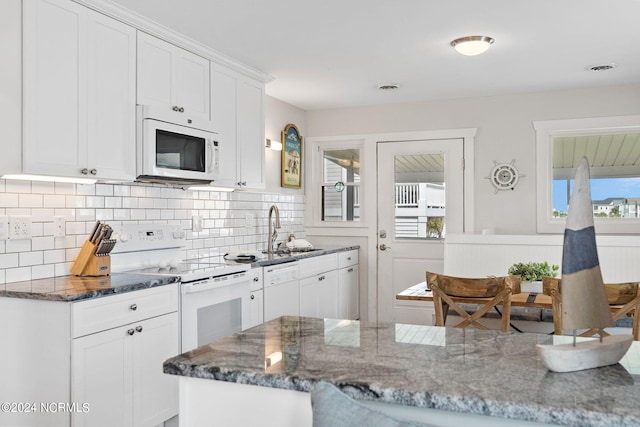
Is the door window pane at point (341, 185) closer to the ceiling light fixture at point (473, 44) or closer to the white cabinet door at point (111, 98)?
the ceiling light fixture at point (473, 44)

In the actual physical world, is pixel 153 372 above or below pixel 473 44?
below

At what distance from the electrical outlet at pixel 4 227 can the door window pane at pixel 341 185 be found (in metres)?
3.63

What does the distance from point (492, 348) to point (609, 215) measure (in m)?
4.33

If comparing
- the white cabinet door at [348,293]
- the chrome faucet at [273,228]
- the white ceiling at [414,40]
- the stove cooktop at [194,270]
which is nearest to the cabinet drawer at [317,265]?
the white cabinet door at [348,293]

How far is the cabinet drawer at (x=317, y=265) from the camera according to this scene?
15.3 feet

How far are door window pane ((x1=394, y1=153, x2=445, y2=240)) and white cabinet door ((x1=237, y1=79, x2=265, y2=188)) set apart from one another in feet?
5.65

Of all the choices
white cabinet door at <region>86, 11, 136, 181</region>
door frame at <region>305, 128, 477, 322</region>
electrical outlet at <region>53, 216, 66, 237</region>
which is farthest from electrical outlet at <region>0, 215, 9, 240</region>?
door frame at <region>305, 128, 477, 322</region>

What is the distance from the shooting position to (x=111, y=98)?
3.08 meters

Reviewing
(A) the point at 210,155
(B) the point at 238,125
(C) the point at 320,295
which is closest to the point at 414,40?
(B) the point at 238,125

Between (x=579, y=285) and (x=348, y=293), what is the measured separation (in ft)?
15.0

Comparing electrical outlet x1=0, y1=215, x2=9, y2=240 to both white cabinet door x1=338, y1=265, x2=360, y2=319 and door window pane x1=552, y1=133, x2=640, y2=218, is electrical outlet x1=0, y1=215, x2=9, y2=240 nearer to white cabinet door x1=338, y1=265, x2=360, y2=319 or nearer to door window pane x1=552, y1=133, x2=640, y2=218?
white cabinet door x1=338, y1=265, x2=360, y2=319

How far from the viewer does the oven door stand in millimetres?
3141

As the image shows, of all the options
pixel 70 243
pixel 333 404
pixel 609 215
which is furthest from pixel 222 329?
pixel 609 215

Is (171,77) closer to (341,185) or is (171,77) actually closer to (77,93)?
(77,93)
